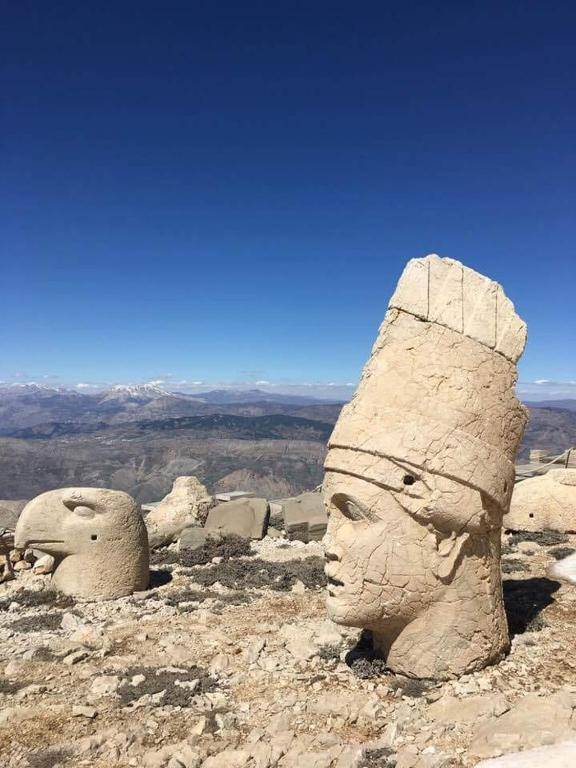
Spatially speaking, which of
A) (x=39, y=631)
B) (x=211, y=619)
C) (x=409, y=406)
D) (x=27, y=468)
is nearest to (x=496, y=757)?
(x=409, y=406)

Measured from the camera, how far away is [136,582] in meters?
8.13

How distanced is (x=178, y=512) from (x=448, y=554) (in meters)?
8.36

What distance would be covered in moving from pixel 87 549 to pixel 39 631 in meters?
1.34

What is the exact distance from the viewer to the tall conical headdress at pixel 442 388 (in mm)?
4508

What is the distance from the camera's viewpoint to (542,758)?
3039 millimetres

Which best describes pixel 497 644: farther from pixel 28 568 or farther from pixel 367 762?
pixel 28 568

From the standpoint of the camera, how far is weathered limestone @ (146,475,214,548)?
1147 cm

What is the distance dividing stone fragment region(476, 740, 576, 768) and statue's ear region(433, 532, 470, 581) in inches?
56.4

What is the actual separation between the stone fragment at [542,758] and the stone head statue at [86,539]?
19.5 feet

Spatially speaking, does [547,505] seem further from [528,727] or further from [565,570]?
[528,727]

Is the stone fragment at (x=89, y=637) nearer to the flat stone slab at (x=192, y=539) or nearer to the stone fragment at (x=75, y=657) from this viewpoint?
the stone fragment at (x=75, y=657)

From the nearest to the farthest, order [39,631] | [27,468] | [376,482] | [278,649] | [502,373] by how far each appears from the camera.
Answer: [376,482], [502,373], [278,649], [39,631], [27,468]

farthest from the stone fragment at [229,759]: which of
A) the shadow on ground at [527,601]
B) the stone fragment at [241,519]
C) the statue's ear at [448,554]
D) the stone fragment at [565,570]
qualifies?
the stone fragment at [241,519]

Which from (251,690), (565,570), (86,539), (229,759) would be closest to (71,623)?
(86,539)
